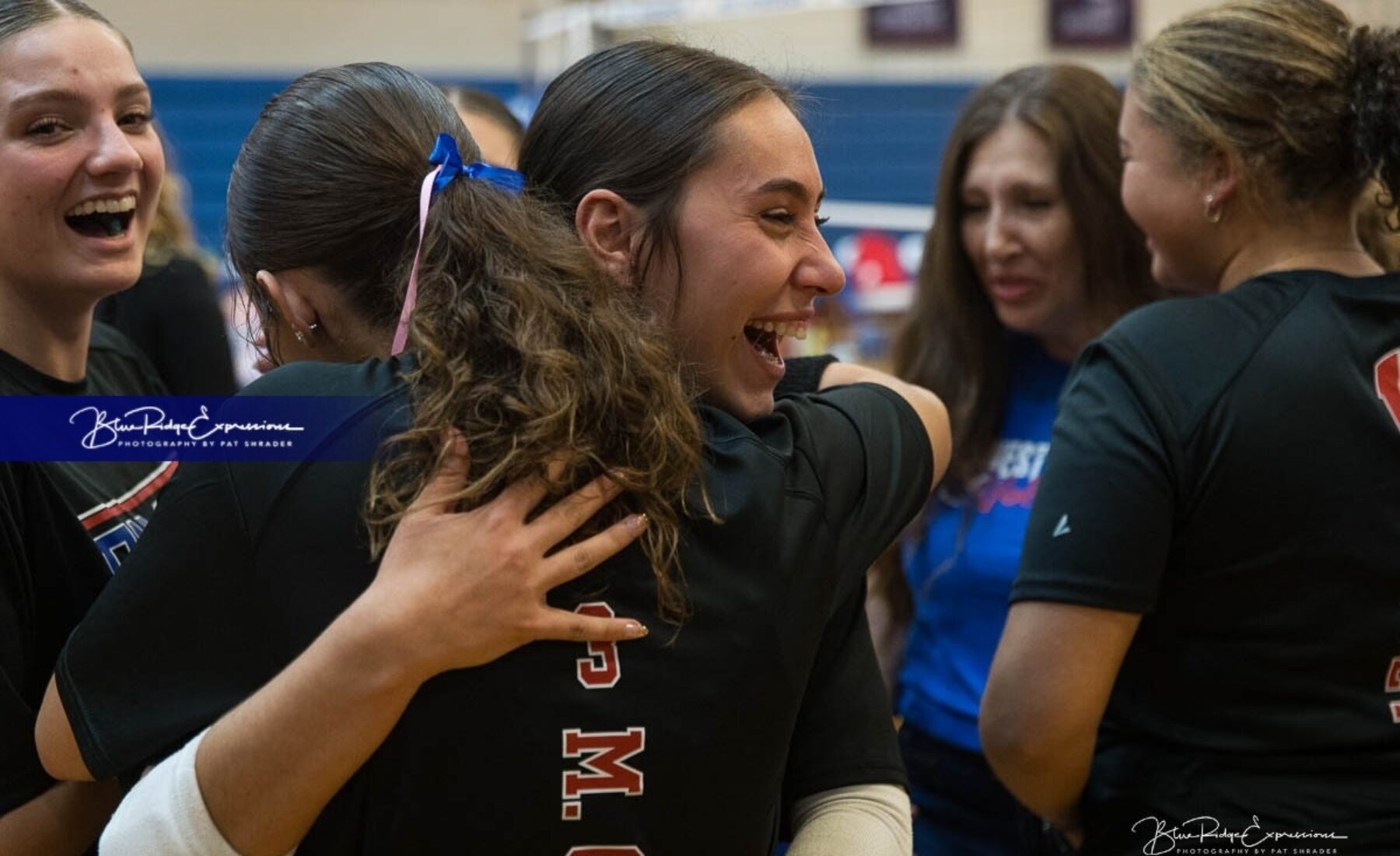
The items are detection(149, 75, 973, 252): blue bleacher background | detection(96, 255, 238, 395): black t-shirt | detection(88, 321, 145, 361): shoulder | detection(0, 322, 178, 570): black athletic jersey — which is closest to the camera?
detection(0, 322, 178, 570): black athletic jersey

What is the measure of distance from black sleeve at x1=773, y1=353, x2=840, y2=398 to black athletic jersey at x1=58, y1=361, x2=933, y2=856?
1.59 feet

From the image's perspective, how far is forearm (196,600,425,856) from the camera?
127 cm

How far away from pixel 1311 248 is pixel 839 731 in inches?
39.7

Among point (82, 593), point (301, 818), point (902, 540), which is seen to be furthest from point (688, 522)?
point (902, 540)

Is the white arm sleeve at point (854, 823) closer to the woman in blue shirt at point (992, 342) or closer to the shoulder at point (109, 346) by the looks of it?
the woman in blue shirt at point (992, 342)

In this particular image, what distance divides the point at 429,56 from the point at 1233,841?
30.6ft

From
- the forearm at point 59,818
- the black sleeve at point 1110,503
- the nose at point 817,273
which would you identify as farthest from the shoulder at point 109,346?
the black sleeve at point 1110,503

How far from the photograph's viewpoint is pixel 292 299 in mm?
1632

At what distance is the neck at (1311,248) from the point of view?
2010mm

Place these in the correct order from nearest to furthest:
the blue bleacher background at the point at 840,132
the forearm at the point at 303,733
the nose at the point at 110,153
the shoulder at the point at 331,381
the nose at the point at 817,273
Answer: the forearm at the point at 303,733
the shoulder at the point at 331,381
the nose at the point at 817,273
the nose at the point at 110,153
the blue bleacher background at the point at 840,132

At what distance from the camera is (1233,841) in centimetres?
189

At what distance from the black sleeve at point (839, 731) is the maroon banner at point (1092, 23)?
28.0 feet

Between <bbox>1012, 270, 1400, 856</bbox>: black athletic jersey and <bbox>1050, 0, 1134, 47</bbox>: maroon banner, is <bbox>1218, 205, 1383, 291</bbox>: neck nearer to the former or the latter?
<bbox>1012, 270, 1400, 856</bbox>: black athletic jersey

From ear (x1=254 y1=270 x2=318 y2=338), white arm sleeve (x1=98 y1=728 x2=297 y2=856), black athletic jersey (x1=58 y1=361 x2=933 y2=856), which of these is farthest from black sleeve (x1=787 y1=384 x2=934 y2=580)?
white arm sleeve (x1=98 y1=728 x2=297 y2=856)
